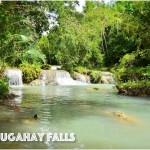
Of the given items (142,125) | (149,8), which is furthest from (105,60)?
(142,125)

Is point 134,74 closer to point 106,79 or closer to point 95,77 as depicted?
point 95,77

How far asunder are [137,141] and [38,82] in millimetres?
21639

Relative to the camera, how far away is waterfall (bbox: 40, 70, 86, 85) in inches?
1154

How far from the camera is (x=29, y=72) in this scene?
1129 inches

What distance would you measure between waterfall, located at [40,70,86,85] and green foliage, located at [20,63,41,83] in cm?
56

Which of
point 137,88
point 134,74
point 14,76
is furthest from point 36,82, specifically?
point 137,88

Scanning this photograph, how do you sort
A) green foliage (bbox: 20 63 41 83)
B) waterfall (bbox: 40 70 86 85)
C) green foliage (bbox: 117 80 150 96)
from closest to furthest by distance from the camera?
green foliage (bbox: 117 80 150 96) → green foliage (bbox: 20 63 41 83) → waterfall (bbox: 40 70 86 85)

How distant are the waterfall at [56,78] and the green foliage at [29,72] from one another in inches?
21.9

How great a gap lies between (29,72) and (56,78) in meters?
2.64

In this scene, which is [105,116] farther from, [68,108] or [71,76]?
[71,76]

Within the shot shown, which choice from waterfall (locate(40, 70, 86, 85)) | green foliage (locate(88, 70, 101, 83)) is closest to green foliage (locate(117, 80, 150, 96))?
waterfall (locate(40, 70, 86, 85))

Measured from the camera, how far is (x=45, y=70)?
30406 millimetres

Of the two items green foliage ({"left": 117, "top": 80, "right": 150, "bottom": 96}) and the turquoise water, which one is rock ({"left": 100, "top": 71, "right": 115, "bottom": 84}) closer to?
green foliage ({"left": 117, "top": 80, "right": 150, "bottom": 96})

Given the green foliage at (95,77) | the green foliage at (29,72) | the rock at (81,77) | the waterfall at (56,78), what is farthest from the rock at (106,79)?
the green foliage at (29,72)
